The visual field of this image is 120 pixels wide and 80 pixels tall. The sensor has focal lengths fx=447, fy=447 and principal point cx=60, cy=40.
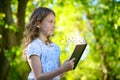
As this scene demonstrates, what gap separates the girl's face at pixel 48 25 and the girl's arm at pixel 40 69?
29 cm

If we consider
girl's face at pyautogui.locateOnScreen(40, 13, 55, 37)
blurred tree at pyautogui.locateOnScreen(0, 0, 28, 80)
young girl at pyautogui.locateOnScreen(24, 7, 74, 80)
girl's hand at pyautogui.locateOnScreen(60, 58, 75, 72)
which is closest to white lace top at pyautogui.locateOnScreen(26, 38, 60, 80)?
young girl at pyautogui.locateOnScreen(24, 7, 74, 80)

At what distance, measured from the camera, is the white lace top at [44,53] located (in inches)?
170

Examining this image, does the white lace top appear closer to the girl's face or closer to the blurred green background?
the girl's face

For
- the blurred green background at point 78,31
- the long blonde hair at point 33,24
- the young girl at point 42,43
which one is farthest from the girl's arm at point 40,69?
the blurred green background at point 78,31

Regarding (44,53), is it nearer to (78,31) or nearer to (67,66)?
(67,66)

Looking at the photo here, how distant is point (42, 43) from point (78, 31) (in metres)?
15.7

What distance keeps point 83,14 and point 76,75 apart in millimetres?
7446

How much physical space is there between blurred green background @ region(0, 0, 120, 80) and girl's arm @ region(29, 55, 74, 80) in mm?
6180

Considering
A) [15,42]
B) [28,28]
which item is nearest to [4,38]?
[15,42]

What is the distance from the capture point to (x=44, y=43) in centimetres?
443

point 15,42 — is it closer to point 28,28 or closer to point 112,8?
point 112,8

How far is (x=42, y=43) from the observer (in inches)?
173

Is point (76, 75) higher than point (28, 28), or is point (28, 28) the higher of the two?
point (28, 28)

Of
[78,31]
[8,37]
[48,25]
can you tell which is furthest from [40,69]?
[78,31]
